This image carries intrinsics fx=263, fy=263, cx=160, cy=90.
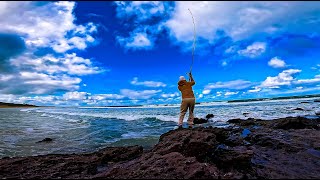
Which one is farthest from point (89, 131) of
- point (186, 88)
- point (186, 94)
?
point (186, 88)

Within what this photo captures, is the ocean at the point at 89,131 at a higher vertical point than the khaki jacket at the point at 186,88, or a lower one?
lower

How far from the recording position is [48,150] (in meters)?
9.09

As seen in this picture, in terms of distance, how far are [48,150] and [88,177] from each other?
550cm

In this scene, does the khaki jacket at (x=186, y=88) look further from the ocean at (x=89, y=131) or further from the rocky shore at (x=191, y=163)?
the rocky shore at (x=191, y=163)

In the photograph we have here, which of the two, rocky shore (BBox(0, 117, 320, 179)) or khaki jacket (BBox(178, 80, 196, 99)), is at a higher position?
khaki jacket (BBox(178, 80, 196, 99))

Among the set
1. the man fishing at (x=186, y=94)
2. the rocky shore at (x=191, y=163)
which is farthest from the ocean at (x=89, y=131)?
the rocky shore at (x=191, y=163)

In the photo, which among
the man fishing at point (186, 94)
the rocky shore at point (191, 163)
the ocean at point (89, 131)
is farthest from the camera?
the man fishing at point (186, 94)

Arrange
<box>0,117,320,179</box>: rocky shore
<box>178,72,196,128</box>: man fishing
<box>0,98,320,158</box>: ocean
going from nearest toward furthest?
<box>0,117,320,179</box>: rocky shore
<box>0,98,320,158</box>: ocean
<box>178,72,196,128</box>: man fishing

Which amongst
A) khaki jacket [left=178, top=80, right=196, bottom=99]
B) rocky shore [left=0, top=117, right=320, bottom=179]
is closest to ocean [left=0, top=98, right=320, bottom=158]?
khaki jacket [left=178, top=80, right=196, bottom=99]

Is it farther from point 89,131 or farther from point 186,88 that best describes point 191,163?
point 89,131

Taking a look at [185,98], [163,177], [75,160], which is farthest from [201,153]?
[185,98]

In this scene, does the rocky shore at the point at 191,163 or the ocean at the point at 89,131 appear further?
the ocean at the point at 89,131

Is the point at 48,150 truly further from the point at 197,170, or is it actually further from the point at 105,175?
the point at 197,170

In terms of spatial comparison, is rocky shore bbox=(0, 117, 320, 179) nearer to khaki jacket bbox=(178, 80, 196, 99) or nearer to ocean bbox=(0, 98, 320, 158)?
ocean bbox=(0, 98, 320, 158)
